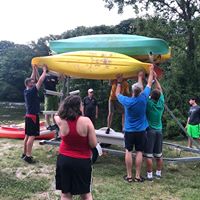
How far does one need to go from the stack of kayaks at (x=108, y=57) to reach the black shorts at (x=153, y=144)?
1180mm

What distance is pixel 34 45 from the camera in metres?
50.5

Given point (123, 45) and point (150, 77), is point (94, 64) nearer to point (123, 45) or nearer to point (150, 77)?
point (123, 45)

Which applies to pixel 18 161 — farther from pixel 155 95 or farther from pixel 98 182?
pixel 155 95

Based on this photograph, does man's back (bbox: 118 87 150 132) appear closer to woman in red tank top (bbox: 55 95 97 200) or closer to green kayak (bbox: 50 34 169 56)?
green kayak (bbox: 50 34 169 56)

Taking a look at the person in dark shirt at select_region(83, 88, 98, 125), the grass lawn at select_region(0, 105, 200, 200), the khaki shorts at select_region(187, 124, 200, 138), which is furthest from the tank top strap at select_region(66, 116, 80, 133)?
the person in dark shirt at select_region(83, 88, 98, 125)

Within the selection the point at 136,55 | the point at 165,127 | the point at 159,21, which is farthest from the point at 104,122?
the point at 136,55

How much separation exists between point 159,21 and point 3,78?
3124 centimetres

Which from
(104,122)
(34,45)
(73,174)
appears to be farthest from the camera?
(34,45)

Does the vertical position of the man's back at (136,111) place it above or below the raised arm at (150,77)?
below

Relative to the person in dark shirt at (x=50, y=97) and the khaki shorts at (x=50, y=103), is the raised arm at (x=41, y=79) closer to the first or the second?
the person in dark shirt at (x=50, y=97)

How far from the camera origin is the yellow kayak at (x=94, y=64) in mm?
7207

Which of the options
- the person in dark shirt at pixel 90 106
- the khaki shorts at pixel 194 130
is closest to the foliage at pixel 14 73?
the person in dark shirt at pixel 90 106

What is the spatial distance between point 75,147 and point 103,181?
7.99ft

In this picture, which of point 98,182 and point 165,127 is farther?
point 165,127
